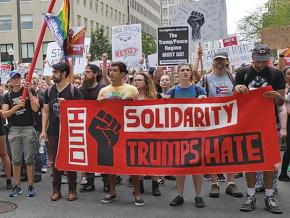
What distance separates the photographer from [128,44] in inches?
494

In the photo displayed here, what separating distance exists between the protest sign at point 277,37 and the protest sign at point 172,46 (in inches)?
116

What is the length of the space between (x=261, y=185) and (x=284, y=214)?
4.00 feet

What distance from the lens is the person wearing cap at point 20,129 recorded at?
721 centimetres

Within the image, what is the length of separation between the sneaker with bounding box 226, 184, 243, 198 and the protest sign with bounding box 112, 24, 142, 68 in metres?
5.99

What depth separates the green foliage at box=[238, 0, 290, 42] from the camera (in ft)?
154

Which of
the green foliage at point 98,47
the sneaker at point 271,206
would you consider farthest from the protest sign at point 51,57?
the green foliage at point 98,47

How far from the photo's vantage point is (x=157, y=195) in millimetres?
7059

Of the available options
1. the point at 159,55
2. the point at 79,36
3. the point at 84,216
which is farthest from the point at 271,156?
the point at 159,55

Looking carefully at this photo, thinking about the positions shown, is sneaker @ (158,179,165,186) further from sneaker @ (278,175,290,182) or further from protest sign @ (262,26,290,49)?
protest sign @ (262,26,290,49)

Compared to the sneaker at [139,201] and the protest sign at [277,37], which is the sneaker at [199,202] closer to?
the sneaker at [139,201]

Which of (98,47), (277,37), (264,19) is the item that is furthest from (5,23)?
(277,37)

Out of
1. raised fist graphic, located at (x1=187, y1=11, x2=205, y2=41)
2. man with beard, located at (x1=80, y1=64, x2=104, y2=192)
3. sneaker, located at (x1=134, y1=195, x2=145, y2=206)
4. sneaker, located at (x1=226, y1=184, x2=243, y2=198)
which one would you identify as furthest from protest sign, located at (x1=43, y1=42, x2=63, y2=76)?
sneaker, located at (x1=226, y1=184, x2=243, y2=198)

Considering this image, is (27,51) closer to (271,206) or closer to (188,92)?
(188,92)

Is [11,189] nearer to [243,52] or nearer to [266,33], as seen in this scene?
[266,33]
